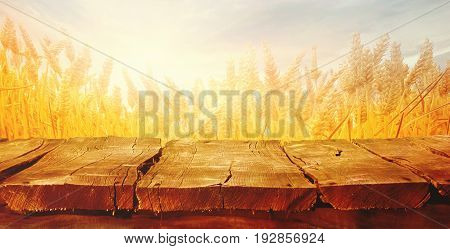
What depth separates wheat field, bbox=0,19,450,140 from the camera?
168 centimetres

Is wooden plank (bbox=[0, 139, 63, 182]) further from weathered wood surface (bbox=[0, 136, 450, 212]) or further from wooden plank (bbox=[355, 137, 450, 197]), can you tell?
wooden plank (bbox=[355, 137, 450, 197])

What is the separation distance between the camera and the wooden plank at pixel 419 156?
2.61ft

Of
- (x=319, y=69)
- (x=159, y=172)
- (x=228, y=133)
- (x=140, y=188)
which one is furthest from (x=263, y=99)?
(x=140, y=188)

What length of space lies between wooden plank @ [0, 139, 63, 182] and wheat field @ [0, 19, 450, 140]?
1.84 feet

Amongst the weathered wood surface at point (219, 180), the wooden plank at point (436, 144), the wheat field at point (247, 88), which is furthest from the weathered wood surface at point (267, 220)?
the wheat field at point (247, 88)

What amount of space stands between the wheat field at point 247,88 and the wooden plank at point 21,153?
0.56 metres

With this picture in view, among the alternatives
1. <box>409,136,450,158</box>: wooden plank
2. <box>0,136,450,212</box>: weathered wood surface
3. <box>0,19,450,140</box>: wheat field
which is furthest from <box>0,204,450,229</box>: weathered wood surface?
<box>0,19,450,140</box>: wheat field

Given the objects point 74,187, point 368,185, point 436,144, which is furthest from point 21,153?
point 436,144

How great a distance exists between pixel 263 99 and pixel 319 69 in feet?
1.31

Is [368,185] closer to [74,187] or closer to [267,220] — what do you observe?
[267,220]

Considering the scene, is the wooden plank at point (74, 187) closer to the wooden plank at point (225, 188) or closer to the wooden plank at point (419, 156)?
the wooden plank at point (225, 188)

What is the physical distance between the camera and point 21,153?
3.50 ft
